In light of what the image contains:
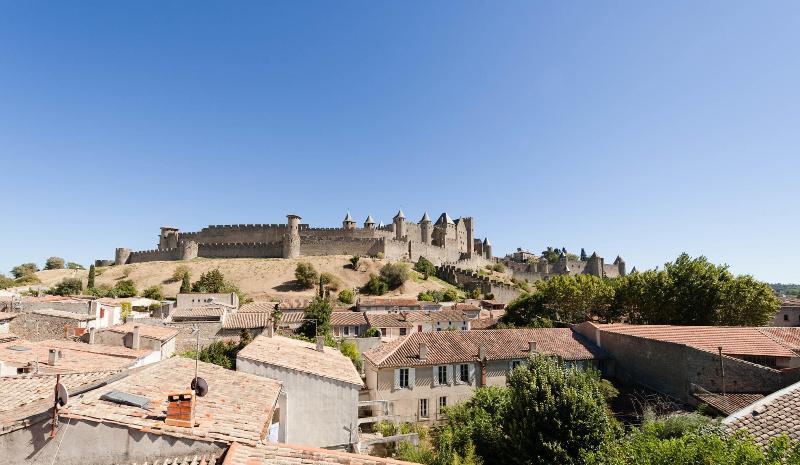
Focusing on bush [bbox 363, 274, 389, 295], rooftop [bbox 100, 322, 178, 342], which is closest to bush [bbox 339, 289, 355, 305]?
bush [bbox 363, 274, 389, 295]

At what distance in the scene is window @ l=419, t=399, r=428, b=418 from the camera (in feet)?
75.5

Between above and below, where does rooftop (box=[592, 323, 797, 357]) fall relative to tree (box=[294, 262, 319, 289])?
below

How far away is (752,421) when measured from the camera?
988 cm

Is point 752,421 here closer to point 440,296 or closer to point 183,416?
point 183,416

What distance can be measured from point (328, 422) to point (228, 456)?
8.27 meters

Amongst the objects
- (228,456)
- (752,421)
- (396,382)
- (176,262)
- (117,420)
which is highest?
(176,262)

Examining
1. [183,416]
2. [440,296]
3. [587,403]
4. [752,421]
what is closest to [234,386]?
[183,416]

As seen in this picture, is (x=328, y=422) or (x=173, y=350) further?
(x=173, y=350)

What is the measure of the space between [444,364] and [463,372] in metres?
1.49

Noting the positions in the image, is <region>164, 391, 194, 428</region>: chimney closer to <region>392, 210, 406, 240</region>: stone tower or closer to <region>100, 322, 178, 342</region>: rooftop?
<region>100, 322, 178, 342</region>: rooftop

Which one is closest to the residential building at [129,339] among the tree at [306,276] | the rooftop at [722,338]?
the rooftop at [722,338]

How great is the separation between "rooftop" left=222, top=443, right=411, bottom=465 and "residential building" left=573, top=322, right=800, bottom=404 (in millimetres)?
17966

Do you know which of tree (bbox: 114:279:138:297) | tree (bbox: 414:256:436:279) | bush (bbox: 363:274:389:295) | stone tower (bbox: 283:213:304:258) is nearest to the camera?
tree (bbox: 114:279:138:297)

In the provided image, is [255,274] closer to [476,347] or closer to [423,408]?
[476,347]
